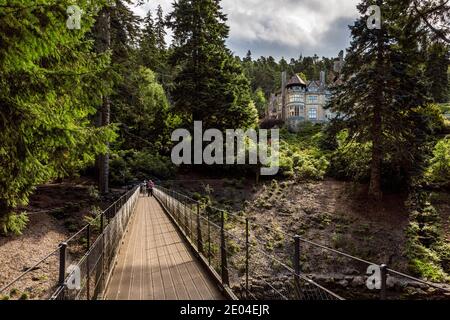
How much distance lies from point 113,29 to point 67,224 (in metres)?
10.7

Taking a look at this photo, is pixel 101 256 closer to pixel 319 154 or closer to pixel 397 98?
pixel 397 98

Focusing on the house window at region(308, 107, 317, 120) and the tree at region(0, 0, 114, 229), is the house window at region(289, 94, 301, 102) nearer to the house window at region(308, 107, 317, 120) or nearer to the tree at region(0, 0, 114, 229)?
the house window at region(308, 107, 317, 120)

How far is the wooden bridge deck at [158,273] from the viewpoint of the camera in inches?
242

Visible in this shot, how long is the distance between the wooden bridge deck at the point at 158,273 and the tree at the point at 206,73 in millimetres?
16703

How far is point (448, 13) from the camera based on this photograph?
1230 centimetres

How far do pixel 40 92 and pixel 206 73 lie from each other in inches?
884

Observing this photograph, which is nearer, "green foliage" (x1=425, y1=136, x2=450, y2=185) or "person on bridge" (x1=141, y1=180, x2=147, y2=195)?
"green foliage" (x1=425, y1=136, x2=450, y2=185)

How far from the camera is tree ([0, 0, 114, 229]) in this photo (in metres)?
5.51

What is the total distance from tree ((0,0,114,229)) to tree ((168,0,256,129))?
18858 millimetres

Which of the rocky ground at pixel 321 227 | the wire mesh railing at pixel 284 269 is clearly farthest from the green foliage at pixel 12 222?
the rocky ground at pixel 321 227

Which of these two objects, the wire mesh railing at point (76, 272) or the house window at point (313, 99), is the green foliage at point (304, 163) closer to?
the wire mesh railing at point (76, 272)

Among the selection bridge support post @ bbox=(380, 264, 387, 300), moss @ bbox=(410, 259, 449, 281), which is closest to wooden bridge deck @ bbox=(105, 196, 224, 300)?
bridge support post @ bbox=(380, 264, 387, 300)

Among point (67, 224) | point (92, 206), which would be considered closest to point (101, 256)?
point (67, 224)

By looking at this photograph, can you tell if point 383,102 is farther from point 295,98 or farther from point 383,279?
point 295,98
